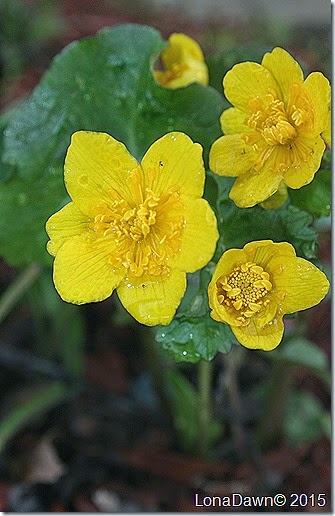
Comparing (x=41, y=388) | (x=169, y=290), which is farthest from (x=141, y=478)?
(x=169, y=290)

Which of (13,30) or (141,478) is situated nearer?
(141,478)

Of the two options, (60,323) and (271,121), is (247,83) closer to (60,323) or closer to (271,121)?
(271,121)

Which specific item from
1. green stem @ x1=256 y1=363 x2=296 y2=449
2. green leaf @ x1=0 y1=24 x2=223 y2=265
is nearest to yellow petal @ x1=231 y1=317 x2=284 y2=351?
green leaf @ x1=0 y1=24 x2=223 y2=265

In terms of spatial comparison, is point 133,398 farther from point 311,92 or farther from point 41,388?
point 311,92

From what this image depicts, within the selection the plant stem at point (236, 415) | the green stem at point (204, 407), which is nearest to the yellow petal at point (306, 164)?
the green stem at point (204, 407)

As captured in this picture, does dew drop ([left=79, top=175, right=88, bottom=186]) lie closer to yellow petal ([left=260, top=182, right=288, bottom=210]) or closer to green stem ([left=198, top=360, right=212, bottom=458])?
yellow petal ([left=260, top=182, right=288, bottom=210])

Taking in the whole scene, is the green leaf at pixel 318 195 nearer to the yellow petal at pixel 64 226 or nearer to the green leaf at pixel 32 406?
the yellow petal at pixel 64 226
